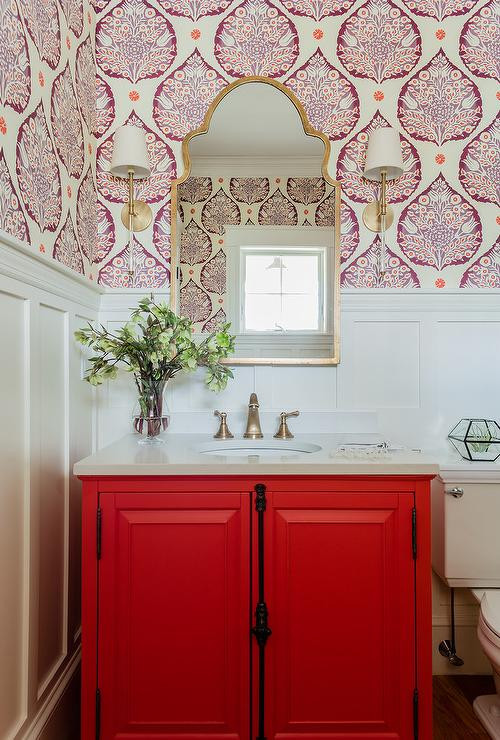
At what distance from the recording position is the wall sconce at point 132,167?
198 centimetres

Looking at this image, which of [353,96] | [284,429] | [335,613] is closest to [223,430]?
[284,429]

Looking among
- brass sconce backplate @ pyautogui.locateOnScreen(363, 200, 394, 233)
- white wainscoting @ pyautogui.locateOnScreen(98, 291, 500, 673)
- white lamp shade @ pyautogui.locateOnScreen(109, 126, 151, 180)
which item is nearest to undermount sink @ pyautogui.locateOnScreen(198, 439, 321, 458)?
white wainscoting @ pyautogui.locateOnScreen(98, 291, 500, 673)

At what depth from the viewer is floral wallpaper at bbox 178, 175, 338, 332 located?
2049mm

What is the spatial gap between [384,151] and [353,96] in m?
0.31

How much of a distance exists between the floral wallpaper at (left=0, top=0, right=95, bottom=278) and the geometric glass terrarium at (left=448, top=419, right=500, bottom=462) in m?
1.53

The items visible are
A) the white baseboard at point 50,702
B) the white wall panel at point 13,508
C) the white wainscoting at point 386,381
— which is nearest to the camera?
the white wall panel at point 13,508

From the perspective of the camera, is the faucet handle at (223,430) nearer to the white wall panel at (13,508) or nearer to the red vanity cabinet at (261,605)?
the red vanity cabinet at (261,605)

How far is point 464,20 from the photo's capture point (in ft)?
6.91

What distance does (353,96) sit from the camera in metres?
2.12

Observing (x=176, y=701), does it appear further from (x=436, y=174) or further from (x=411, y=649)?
(x=436, y=174)

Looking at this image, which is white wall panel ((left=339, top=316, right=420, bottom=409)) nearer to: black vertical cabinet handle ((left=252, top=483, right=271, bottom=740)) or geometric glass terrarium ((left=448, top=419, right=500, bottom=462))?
geometric glass terrarium ((left=448, top=419, right=500, bottom=462))

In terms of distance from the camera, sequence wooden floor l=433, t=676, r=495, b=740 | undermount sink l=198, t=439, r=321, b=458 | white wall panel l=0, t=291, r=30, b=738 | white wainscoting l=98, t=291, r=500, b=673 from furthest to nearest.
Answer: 1. white wainscoting l=98, t=291, r=500, b=673
2. undermount sink l=198, t=439, r=321, b=458
3. wooden floor l=433, t=676, r=495, b=740
4. white wall panel l=0, t=291, r=30, b=738

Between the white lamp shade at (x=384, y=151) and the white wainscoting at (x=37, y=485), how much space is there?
1.17 metres

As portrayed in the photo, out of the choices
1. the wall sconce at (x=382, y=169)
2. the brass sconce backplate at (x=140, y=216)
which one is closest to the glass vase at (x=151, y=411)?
the brass sconce backplate at (x=140, y=216)
